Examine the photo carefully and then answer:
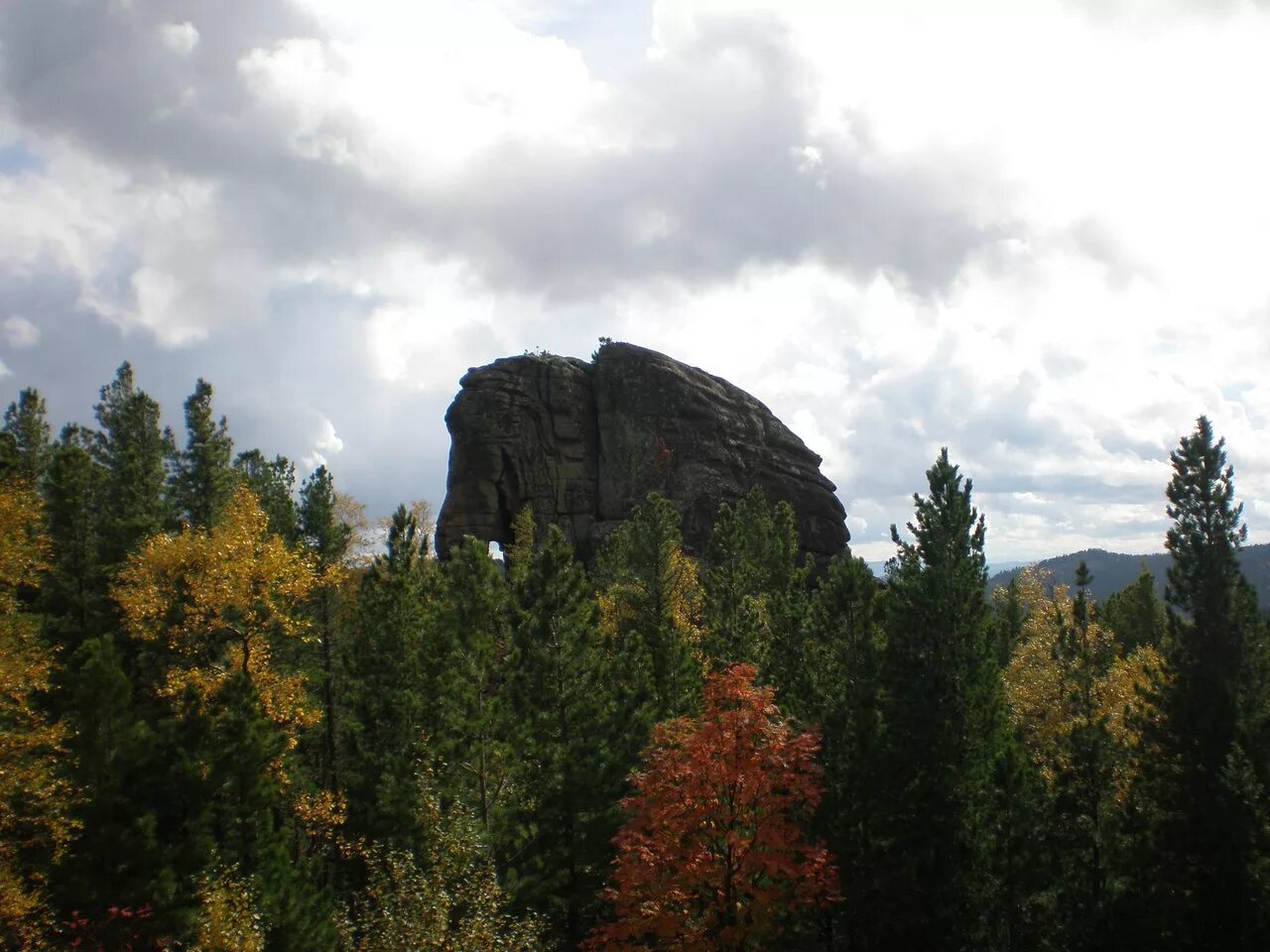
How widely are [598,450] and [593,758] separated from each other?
50392 mm

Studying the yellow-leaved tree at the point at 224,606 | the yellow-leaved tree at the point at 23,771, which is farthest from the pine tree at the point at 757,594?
the yellow-leaved tree at the point at 23,771

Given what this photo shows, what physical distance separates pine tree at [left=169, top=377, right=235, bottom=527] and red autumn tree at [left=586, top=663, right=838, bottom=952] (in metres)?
22.4

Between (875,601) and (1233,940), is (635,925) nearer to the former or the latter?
(875,601)

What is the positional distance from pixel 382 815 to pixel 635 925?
1030 cm

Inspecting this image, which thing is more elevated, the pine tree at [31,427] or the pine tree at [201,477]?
the pine tree at [31,427]

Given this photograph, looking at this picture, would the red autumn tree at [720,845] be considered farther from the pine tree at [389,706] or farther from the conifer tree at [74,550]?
the conifer tree at [74,550]

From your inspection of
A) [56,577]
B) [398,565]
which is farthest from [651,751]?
[56,577]

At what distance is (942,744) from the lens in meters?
23.4

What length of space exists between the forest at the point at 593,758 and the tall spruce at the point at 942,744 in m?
0.08

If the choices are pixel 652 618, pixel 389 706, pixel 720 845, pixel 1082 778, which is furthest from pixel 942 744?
pixel 389 706

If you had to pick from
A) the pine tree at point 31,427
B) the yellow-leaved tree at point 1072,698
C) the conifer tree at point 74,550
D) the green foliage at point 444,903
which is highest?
the pine tree at point 31,427

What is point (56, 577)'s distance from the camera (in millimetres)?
31922

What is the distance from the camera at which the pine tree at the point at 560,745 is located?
90.0ft

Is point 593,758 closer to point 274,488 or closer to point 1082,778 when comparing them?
point 1082,778
